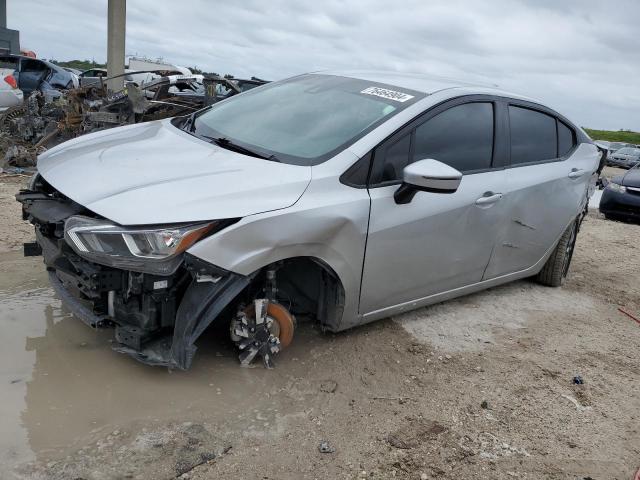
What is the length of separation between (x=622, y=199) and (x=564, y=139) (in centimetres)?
685

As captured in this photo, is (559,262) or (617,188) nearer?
(559,262)

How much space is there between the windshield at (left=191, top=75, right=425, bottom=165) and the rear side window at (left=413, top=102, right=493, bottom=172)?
224 millimetres

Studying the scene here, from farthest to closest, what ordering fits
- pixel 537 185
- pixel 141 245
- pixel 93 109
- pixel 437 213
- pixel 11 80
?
pixel 11 80 < pixel 93 109 < pixel 537 185 < pixel 437 213 < pixel 141 245

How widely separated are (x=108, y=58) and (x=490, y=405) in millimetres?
16898

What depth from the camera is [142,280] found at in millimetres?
2717

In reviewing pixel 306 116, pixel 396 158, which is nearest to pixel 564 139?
pixel 396 158

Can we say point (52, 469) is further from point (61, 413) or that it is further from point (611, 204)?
point (611, 204)

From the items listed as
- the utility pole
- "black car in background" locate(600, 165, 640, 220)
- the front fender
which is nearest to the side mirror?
the front fender

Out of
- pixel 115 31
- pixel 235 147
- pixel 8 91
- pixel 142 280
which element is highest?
pixel 115 31

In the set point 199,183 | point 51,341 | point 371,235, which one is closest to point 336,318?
point 371,235

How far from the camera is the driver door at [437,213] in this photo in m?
3.34

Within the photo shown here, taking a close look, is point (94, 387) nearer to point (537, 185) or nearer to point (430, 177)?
point (430, 177)

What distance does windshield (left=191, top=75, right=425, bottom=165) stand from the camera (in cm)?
335

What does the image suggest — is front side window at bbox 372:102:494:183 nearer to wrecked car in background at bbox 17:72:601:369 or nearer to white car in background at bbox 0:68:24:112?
wrecked car in background at bbox 17:72:601:369
